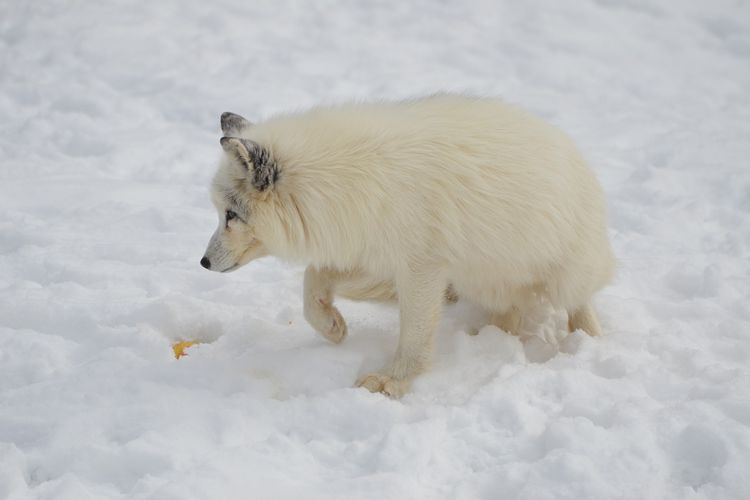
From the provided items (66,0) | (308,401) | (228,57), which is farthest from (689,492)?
(66,0)

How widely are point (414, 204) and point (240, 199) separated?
0.85 m

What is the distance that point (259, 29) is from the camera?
9812 millimetres

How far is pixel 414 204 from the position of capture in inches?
157

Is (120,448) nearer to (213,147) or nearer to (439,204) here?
(439,204)

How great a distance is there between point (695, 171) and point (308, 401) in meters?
4.46

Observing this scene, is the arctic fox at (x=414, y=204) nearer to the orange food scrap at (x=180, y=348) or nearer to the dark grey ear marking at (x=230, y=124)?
the dark grey ear marking at (x=230, y=124)

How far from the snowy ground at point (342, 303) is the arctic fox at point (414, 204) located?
0.39 m

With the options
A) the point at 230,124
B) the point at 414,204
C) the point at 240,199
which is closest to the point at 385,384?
the point at 414,204

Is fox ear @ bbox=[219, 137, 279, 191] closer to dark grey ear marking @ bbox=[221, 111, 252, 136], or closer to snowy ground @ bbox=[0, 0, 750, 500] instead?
dark grey ear marking @ bbox=[221, 111, 252, 136]

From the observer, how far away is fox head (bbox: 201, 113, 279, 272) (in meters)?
3.95

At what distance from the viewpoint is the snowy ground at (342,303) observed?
3279 millimetres

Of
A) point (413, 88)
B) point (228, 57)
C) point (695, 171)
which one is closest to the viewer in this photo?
point (695, 171)

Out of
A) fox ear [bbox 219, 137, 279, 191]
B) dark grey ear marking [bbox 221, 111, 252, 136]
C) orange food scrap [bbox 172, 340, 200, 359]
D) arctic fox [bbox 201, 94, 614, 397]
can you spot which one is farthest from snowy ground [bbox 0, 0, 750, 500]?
dark grey ear marking [bbox 221, 111, 252, 136]

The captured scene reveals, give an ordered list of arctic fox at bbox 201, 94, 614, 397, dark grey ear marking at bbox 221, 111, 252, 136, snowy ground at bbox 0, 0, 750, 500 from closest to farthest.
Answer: snowy ground at bbox 0, 0, 750, 500 → arctic fox at bbox 201, 94, 614, 397 → dark grey ear marking at bbox 221, 111, 252, 136
